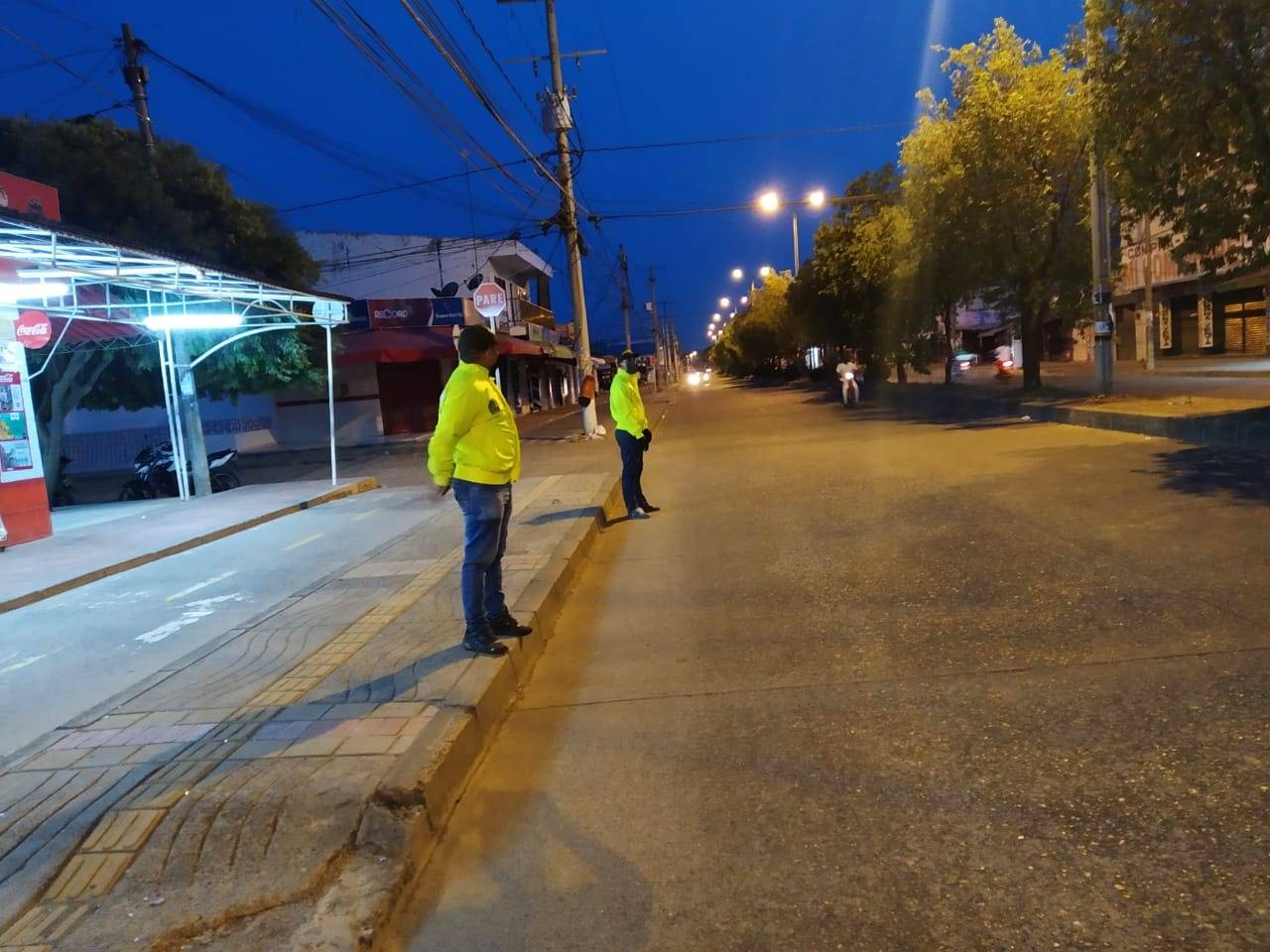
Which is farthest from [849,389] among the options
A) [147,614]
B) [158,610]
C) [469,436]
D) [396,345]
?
[469,436]

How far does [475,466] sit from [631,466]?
5.26m

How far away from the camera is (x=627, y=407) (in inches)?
405

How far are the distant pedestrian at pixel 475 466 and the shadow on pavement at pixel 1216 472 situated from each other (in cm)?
725

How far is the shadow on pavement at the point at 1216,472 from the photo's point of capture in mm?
9508

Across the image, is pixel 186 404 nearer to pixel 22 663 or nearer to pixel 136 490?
pixel 136 490

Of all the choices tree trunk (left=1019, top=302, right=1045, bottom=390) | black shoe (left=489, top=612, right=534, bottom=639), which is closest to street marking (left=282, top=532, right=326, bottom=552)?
black shoe (left=489, top=612, right=534, bottom=639)

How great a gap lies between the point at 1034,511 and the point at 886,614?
368 centimetres

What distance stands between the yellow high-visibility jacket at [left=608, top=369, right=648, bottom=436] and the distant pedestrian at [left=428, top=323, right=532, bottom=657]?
4815 millimetres

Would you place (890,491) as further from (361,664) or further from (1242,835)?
(1242,835)

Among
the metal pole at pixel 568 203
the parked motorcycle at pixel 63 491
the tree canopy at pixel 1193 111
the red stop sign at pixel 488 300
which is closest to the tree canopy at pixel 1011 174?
the tree canopy at pixel 1193 111

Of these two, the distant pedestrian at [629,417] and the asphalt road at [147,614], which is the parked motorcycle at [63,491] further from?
the distant pedestrian at [629,417]

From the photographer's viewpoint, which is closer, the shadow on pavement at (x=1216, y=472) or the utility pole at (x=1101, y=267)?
the shadow on pavement at (x=1216, y=472)

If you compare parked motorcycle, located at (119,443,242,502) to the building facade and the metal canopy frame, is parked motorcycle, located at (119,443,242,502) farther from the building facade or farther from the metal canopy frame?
the building facade

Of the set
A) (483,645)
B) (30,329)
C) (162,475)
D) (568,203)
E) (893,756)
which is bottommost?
(893,756)
